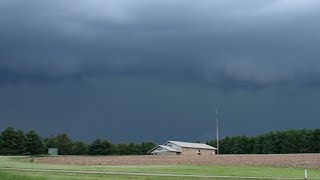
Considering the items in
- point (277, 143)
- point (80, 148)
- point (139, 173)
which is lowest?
point (139, 173)

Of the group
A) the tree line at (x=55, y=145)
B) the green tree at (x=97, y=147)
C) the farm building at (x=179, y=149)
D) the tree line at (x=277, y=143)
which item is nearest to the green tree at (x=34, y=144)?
the tree line at (x=55, y=145)

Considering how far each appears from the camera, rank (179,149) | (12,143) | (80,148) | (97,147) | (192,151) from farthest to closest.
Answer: (192,151), (179,149), (80,148), (97,147), (12,143)

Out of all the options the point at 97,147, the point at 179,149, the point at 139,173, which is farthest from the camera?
the point at 179,149

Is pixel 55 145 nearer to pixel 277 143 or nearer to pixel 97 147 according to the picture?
pixel 97 147

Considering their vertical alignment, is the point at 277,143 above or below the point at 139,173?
above

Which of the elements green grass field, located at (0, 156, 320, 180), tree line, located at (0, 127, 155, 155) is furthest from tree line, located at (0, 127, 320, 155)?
green grass field, located at (0, 156, 320, 180)

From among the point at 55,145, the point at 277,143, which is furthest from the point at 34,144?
the point at 277,143

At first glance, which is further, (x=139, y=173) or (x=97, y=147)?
(x=97, y=147)

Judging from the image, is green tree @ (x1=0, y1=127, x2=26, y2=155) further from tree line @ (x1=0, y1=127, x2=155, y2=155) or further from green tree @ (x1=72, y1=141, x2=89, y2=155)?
green tree @ (x1=72, y1=141, x2=89, y2=155)

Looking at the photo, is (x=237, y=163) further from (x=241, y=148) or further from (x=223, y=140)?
(x=223, y=140)

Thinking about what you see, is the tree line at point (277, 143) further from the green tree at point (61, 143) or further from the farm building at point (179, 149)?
the green tree at point (61, 143)

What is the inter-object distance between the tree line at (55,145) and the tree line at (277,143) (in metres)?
24.5

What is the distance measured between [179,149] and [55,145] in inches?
1451

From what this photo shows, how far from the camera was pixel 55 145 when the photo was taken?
159 metres
